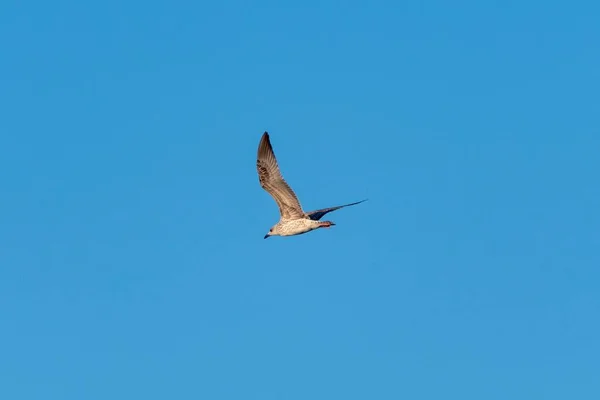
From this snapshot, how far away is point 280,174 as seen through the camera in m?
89.7

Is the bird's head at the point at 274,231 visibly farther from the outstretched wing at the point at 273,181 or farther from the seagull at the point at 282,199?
the outstretched wing at the point at 273,181

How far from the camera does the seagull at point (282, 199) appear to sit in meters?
89.8

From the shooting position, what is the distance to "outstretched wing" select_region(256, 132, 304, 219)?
8975 cm

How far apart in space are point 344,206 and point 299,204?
2043mm

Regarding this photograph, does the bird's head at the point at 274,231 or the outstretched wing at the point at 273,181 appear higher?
the outstretched wing at the point at 273,181

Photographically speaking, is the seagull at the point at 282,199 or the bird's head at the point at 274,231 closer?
the seagull at the point at 282,199

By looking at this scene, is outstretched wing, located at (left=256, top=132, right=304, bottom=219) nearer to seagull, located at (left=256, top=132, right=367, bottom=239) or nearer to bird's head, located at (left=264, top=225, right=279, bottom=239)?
seagull, located at (left=256, top=132, right=367, bottom=239)

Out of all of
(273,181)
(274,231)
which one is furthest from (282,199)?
(274,231)

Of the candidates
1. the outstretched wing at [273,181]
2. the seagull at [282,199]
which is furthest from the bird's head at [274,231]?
the outstretched wing at [273,181]

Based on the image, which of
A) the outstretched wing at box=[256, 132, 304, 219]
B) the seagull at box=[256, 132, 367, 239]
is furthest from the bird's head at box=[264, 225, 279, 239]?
the outstretched wing at box=[256, 132, 304, 219]

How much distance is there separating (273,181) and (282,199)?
109 cm

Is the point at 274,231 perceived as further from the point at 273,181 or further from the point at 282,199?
the point at 273,181

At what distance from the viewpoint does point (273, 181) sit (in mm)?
90062

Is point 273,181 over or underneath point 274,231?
over
